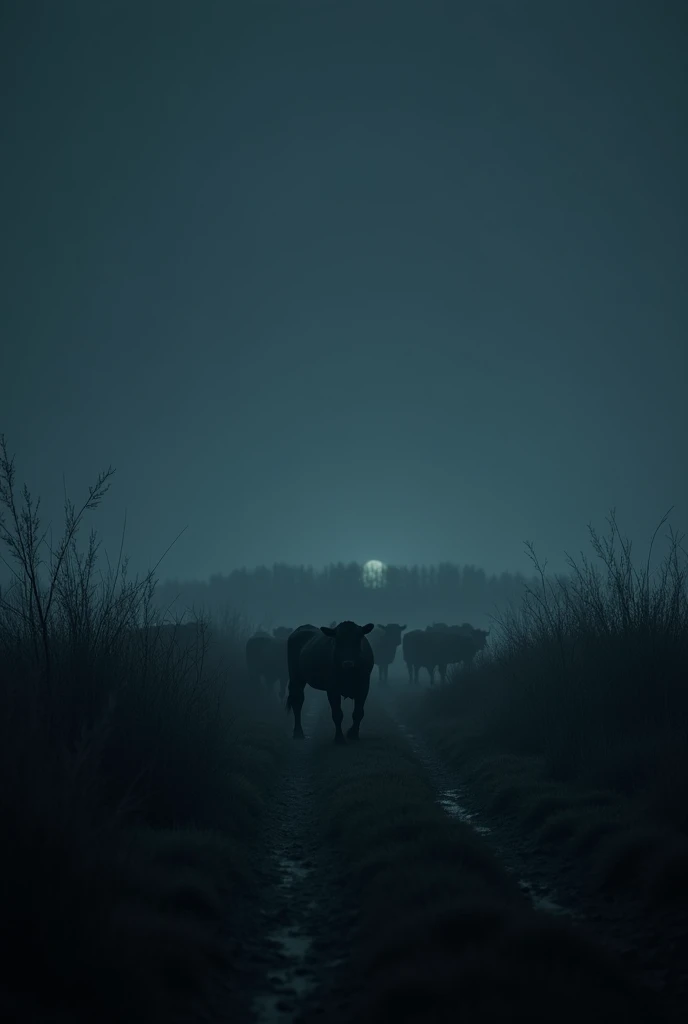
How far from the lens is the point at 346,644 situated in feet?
57.9

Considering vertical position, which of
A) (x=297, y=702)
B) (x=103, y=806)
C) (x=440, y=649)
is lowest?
(x=297, y=702)

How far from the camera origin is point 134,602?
10.7 meters

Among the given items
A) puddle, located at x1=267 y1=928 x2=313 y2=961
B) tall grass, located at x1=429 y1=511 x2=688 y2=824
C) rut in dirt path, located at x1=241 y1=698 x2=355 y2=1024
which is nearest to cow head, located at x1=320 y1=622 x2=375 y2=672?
tall grass, located at x1=429 y1=511 x2=688 y2=824

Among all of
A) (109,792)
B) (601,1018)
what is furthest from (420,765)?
(601,1018)

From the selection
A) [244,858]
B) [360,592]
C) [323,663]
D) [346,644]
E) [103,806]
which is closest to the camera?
[103,806]

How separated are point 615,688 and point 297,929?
23.8ft

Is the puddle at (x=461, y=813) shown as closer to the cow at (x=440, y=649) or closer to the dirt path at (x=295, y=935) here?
the dirt path at (x=295, y=935)

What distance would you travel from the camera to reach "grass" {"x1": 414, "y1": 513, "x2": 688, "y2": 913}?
7.63 metres

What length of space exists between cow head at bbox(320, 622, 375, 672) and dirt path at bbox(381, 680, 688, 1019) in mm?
7340

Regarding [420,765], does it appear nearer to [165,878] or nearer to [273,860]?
[273,860]

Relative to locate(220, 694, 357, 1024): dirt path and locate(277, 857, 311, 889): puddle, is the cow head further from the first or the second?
locate(277, 857, 311, 889): puddle

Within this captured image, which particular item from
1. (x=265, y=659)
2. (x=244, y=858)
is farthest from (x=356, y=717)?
(x=265, y=659)

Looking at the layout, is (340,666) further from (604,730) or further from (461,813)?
(604,730)

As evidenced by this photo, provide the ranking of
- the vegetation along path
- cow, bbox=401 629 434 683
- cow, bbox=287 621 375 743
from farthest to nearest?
1. cow, bbox=401 629 434 683
2. cow, bbox=287 621 375 743
3. the vegetation along path
